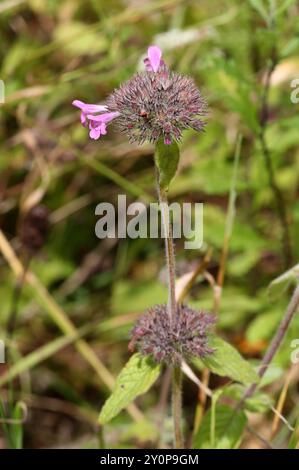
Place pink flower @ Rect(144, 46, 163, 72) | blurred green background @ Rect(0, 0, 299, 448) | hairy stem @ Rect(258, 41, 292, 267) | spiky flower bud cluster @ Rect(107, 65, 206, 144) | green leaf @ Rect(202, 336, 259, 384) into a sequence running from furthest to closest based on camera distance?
blurred green background @ Rect(0, 0, 299, 448) → hairy stem @ Rect(258, 41, 292, 267) → green leaf @ Rect(202, 336, 259, 384) → pink flower @ Rect(144, 46, 163, 72) → spiky flower bud cluster @ Rect(107, 65, 206, 144)

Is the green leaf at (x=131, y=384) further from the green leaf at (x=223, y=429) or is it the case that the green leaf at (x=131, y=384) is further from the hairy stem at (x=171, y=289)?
the green leaf at (x=223, y=429)

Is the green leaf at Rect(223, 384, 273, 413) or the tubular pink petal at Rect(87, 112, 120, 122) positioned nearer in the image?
the tubular pink petal at Rect(87, 112, 120, 122)

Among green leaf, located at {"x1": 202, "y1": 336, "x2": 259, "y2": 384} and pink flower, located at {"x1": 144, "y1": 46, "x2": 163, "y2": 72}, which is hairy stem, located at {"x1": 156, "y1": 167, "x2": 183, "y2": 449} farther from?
pink flower, located at {"x1": 144, "y1": 46, "x2": 163, "y2": 72}

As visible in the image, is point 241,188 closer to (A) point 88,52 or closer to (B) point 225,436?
(B) point 225,436

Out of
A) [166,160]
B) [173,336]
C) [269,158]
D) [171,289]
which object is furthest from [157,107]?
[269,158]

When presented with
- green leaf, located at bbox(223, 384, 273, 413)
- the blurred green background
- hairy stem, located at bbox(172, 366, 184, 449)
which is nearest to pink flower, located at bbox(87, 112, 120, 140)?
hairy stem, located at bbox(172, 366, 184, 449)

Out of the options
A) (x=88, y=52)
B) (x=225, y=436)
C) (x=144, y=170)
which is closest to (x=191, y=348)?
(x=225, y=436)
